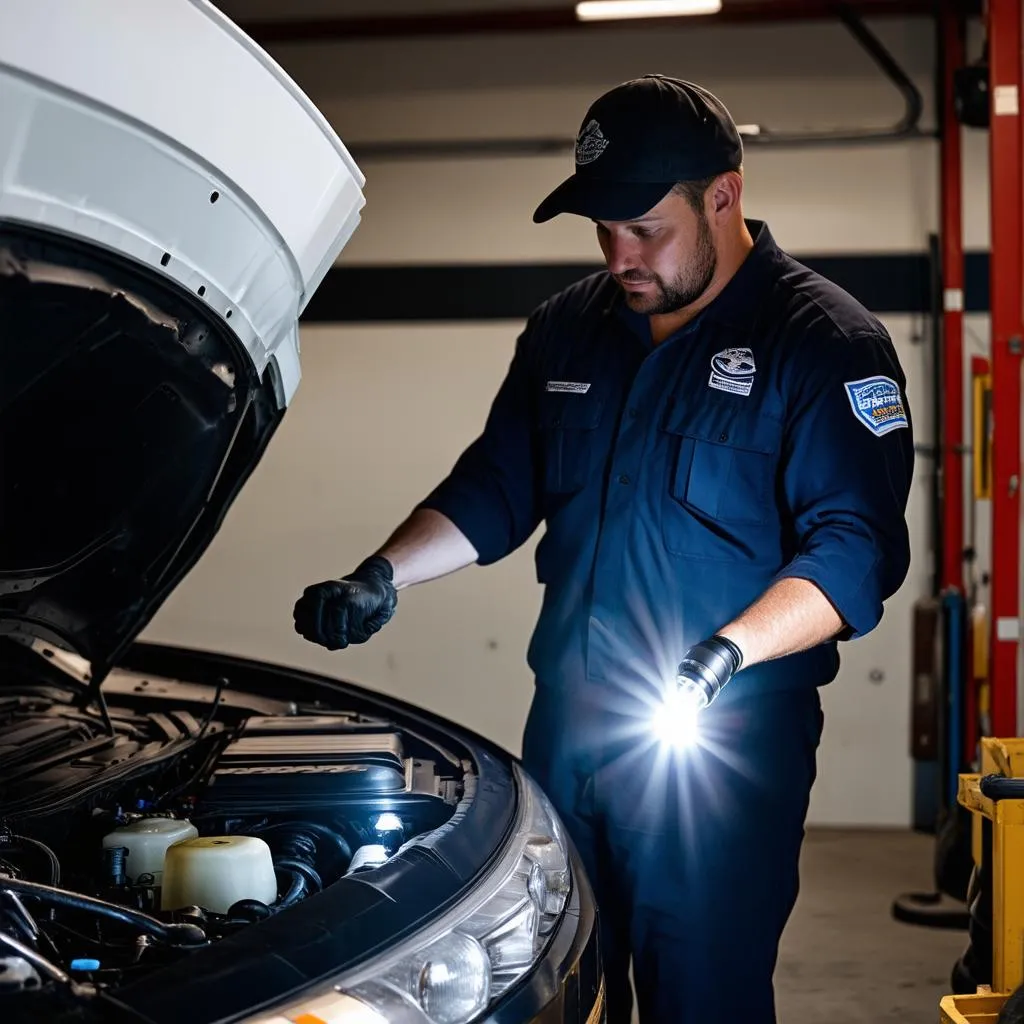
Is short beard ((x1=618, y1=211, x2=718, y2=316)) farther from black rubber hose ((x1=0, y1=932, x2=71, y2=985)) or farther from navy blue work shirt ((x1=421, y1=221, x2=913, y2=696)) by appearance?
black rubber hose ((x1=0, y1=932, x2=71, y2=985))

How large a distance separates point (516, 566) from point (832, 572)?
3.50m

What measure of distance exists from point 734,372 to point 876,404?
23cm

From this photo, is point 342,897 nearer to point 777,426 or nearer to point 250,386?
point 250,386

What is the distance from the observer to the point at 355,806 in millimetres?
1820

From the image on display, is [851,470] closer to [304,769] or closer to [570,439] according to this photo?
[570,439]

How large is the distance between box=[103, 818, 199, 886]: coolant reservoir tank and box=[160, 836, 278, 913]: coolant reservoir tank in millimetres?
63

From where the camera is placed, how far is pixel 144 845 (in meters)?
1.65

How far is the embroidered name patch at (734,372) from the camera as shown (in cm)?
215

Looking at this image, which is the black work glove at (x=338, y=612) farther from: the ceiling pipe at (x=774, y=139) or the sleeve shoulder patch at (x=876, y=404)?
the ceiling pipe at (x=774, y=139)

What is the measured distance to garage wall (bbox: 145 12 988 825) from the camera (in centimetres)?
532

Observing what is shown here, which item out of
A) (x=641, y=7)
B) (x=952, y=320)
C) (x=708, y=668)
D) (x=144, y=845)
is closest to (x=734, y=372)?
(x=708, y=668)

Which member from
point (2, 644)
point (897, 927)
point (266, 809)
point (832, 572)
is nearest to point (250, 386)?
point (266, 809)

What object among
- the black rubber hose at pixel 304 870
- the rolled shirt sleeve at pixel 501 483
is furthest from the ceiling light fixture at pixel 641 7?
the black rubber hose at pixel 304 870

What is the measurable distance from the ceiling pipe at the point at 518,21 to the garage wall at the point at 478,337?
0.06 m
